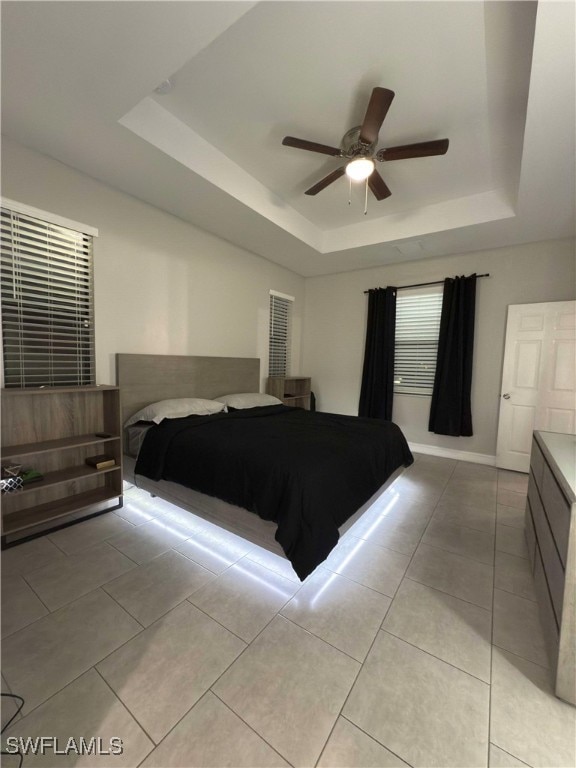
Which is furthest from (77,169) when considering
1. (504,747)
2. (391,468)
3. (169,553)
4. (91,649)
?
(504,747)

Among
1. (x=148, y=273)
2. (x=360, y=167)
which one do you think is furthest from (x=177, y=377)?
(x=360, y=167)

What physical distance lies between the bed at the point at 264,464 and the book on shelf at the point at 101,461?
0.17 metres

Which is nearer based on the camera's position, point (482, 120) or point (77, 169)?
point (482, 120)

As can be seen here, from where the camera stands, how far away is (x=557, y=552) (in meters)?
1.41

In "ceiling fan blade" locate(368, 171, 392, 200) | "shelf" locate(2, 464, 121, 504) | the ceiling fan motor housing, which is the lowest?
"shelf" locate(2, 464, 121, 504)

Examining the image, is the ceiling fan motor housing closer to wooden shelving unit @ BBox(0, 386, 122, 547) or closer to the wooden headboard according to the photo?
the wooden headboard

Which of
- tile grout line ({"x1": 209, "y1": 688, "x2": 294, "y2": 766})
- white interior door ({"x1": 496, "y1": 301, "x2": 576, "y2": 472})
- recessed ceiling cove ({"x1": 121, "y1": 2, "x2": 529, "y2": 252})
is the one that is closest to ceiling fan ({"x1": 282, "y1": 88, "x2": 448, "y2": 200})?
recessed ceiling cove ({"x1": 121, "y1": 2, "x2": 529, "y2": 252})

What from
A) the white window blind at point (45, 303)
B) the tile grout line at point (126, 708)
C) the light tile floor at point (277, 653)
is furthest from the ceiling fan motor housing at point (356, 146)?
the tile grout line at point (126, 708)

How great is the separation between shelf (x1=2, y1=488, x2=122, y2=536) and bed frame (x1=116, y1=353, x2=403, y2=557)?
0.85ft

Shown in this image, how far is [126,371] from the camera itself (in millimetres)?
3006

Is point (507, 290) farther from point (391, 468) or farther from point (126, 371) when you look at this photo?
point (126, 371)

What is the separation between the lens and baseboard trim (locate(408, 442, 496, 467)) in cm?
411

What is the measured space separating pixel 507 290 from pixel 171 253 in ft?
13.4

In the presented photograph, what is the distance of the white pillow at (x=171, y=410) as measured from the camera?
2.85 m
